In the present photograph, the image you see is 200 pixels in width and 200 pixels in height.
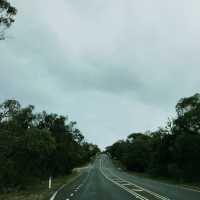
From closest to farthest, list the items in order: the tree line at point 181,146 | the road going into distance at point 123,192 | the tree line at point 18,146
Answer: the road going into distance at point 123,192, the tree line at point 18,146, the tree line at point 181,146

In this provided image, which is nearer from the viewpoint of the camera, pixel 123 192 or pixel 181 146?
pixel 123 192

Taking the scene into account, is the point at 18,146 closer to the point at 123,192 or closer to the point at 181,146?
the point at 123,192

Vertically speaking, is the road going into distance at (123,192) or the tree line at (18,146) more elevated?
the tree line at (18,146)

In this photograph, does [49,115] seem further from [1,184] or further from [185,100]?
[1,184]

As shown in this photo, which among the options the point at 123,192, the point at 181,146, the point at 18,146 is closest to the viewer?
the point at 123,192

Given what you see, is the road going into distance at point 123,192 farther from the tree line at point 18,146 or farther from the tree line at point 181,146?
the tree line at point 181,146

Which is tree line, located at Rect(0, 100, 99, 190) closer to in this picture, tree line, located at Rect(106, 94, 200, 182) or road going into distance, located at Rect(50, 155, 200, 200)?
road going into distance, located at Rect(50, 155, 200, 200)

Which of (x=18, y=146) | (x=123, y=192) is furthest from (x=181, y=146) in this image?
(x=123, y=192)

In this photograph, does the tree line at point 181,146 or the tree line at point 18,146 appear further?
the tree line at point 181,146

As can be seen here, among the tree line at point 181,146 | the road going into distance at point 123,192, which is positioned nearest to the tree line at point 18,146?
the road going into distance at point 123,192

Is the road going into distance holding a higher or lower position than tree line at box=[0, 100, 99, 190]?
lower

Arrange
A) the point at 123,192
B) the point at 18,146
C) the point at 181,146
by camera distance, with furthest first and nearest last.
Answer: the point at 181,146
the point at 18,146
the point at 123,192

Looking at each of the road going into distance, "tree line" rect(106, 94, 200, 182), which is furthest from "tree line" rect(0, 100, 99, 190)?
"tree line" rect(106, 94, 200, 182)

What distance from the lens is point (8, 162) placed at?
141 feet
